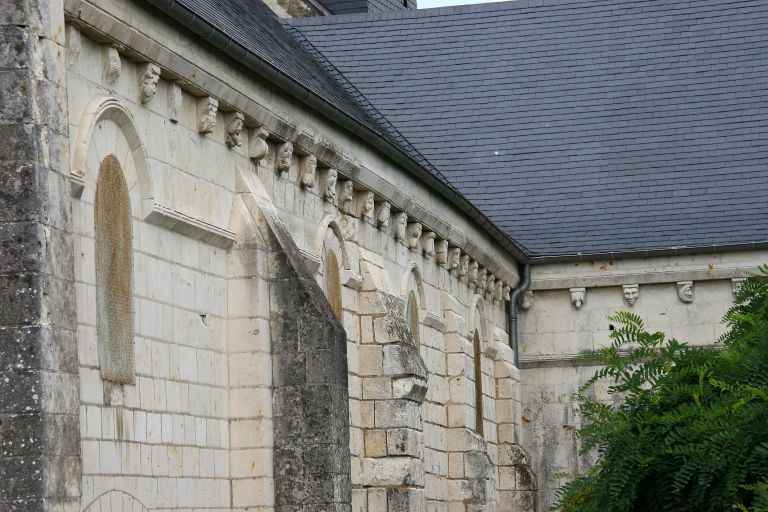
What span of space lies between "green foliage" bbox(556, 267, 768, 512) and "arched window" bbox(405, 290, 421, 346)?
9018mm

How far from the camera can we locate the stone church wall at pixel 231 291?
10.9m

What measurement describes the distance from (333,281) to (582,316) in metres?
8.65

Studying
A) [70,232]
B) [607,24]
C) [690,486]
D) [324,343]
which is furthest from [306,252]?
[607,24]

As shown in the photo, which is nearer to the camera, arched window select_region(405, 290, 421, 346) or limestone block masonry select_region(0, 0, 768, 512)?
limestone block masonry select_region(0, 0, 768, 512)

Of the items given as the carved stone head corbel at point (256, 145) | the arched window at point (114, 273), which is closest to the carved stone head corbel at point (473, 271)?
the carved stone head corbel at point (256, 145)

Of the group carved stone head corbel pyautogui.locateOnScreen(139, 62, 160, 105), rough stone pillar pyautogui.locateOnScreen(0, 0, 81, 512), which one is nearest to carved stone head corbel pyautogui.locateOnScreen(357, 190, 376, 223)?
carved stone head corbel pyautogui.locateOnScreen(139, 62, 160, 105)

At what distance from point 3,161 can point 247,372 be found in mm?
4531

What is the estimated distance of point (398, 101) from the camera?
85.7 ft

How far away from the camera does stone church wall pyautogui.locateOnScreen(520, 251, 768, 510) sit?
23.6m

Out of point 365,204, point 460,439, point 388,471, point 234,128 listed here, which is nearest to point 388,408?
point 388,471

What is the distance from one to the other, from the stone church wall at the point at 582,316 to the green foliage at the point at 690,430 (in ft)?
45.4

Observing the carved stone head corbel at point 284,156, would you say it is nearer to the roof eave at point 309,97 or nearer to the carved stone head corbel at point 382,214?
the roof eave at point 309,97

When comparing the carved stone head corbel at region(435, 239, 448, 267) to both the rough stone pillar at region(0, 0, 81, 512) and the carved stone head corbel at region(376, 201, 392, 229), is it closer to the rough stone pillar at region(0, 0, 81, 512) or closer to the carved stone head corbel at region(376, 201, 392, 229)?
the carved stone head corbel at region(376, 201, 392, 229)

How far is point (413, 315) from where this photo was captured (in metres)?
19.0
